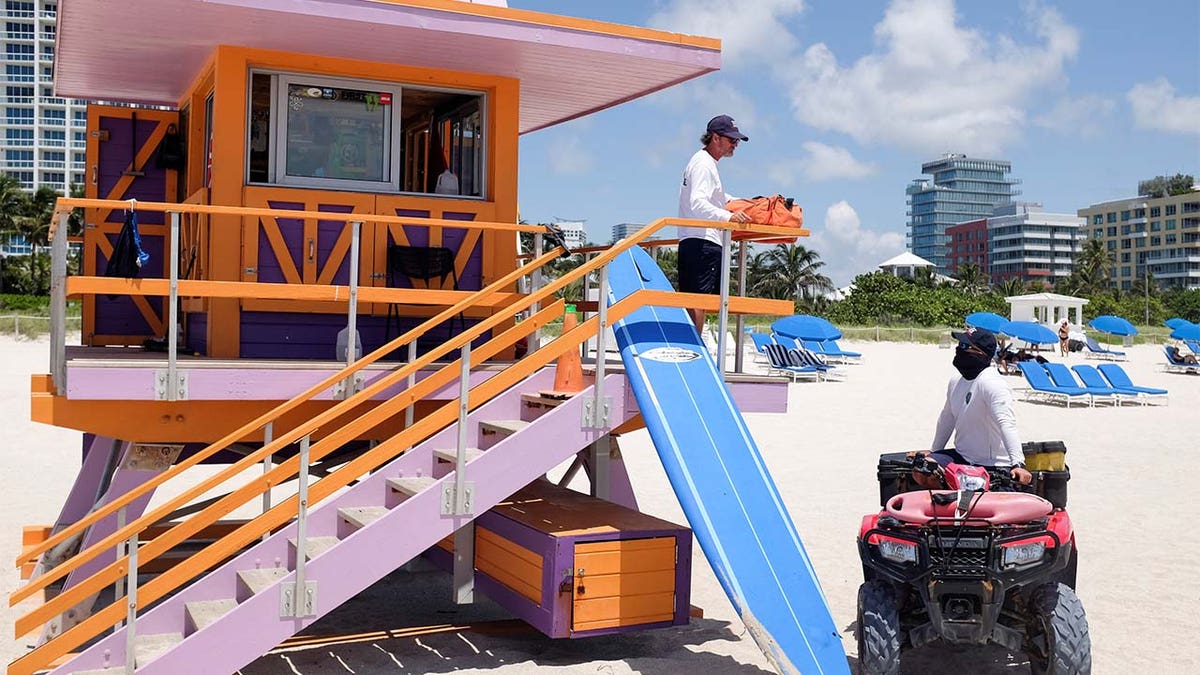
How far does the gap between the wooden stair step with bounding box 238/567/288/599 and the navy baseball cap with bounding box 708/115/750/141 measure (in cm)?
407

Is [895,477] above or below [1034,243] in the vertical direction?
below

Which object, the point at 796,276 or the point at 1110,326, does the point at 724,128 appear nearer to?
the point at 1110,326

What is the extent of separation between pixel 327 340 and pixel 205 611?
275 centimetres

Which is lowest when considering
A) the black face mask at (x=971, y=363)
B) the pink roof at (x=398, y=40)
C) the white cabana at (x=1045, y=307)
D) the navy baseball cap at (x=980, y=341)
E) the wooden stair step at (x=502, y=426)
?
the wooden stair step at (x=502, y=426)

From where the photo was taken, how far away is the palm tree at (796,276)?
294ft

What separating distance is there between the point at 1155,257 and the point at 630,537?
171 metres

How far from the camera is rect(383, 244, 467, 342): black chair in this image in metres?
8.95

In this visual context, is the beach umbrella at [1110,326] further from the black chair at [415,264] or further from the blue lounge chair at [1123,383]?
the black chair at [415,264]

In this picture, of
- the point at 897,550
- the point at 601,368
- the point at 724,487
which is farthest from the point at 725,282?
the point at 897,550

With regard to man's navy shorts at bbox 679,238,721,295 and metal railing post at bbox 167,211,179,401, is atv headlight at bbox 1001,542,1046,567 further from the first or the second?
metal railing post at bbox 167,211,179,401

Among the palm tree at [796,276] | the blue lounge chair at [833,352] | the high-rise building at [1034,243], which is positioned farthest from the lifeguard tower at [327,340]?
the high-rise building at [1034,243]

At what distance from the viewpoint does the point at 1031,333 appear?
39.3m

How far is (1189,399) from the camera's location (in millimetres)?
28406

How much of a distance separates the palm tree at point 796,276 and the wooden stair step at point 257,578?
273 ft
